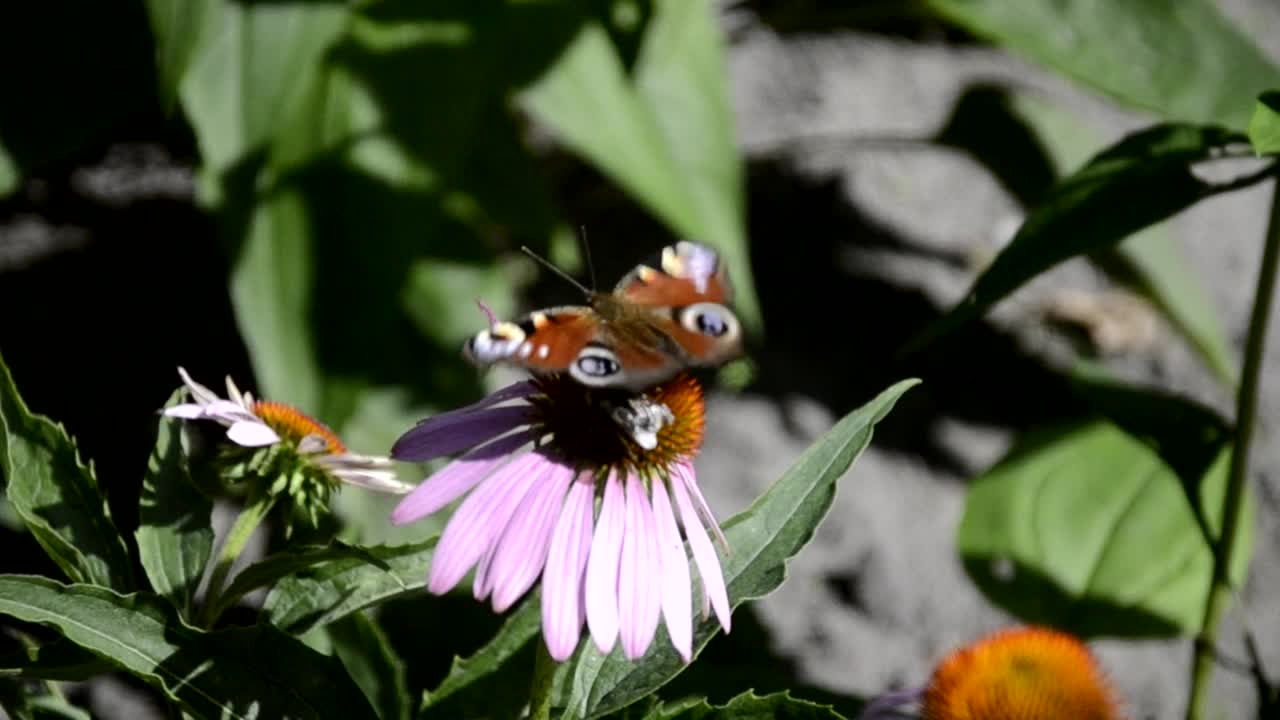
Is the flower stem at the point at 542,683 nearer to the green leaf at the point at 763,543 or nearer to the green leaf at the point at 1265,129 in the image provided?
the green leaf at the point at 763,543

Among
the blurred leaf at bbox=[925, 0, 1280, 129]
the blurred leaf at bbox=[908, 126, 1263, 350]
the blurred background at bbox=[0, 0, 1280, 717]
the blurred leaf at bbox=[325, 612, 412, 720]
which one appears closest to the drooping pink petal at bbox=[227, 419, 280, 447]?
the blurred leaf at bbox=[325, 612, 412, 720]

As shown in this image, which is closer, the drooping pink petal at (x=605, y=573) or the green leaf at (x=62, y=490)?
the drooping pink petal at (x=605, y=573)

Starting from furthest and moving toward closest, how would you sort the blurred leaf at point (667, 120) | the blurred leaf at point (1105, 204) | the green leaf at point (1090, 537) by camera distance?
the blurred leaf at point (667, 120), the green leaf at point (1090, 537), the blurred leaf at point (1105, 204)

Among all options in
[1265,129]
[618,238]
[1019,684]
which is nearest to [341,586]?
[1019,684]

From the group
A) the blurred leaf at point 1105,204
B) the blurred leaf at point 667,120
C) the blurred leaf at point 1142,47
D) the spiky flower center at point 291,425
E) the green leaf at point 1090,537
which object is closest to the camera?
the spiky flower center at point 291,425

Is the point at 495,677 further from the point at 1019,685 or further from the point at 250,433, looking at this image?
the point at 1019,685

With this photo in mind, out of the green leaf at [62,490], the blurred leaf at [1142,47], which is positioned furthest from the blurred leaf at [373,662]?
the blurred leaf at [1142,47]
